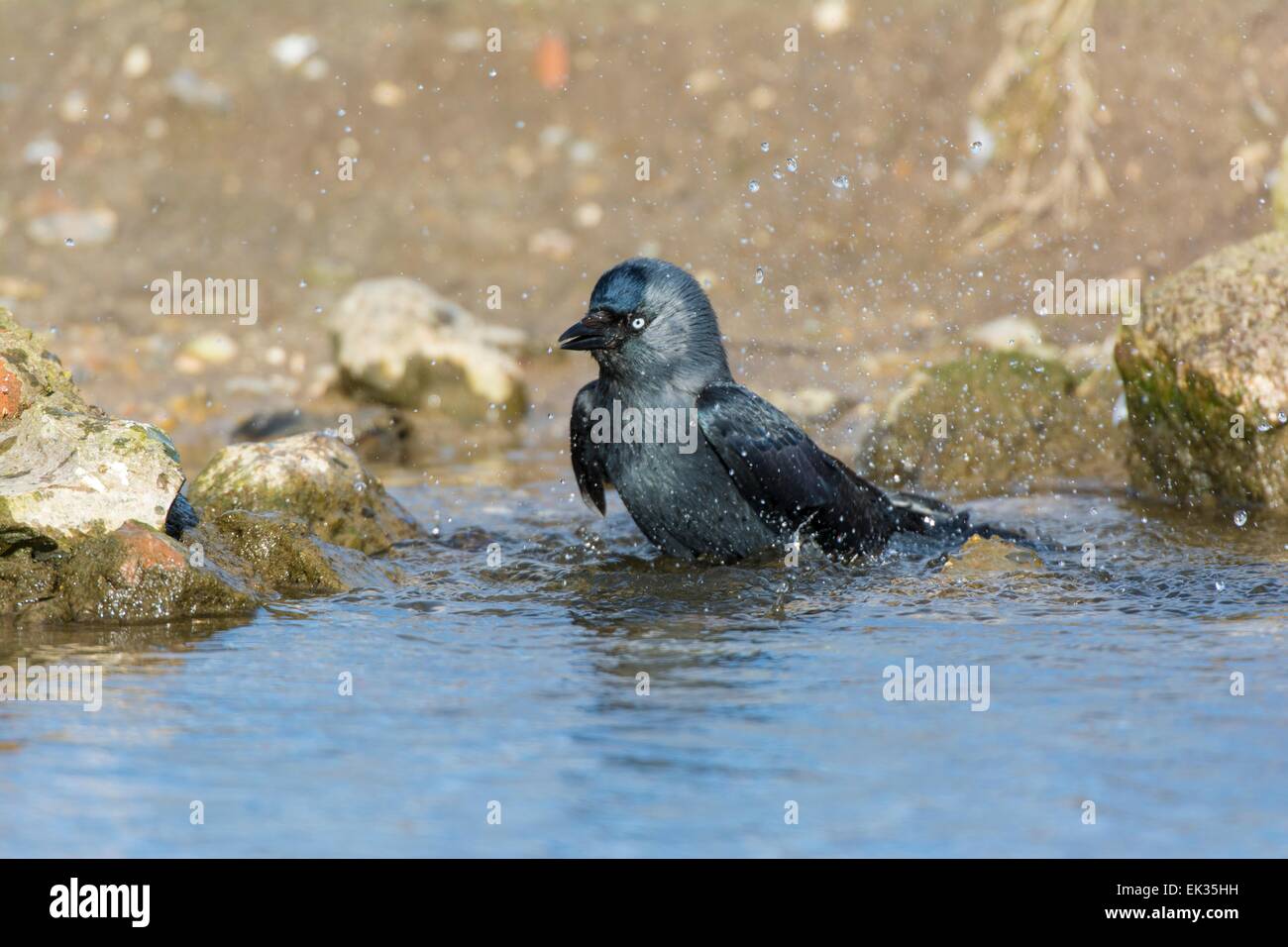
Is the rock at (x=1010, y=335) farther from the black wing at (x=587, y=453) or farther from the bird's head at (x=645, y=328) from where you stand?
the bird's head at (x=645, y=328)

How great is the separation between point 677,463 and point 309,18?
8206 mm

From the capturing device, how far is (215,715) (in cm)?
488

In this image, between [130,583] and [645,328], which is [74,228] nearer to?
[645,328]

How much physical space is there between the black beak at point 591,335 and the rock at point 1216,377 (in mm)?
2957

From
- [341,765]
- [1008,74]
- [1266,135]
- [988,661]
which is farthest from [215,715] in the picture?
[1266,135]

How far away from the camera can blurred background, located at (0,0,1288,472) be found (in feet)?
39.3

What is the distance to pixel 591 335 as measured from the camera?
6844 millimetres

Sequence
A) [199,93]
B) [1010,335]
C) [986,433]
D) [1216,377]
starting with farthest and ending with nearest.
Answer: [199,93] → [1010,335] → [986,433] → [1216,377]

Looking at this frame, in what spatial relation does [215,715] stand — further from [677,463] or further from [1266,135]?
[1266,135]

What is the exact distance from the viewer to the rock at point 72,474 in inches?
241

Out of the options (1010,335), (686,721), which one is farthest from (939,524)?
(1010,335)

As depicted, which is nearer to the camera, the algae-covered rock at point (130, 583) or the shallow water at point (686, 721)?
the shallow water at point (686, 721)

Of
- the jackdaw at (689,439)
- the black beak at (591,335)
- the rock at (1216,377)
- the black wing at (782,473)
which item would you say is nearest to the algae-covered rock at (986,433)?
the rock at (1216,377)

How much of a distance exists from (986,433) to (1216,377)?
5.28 feet
